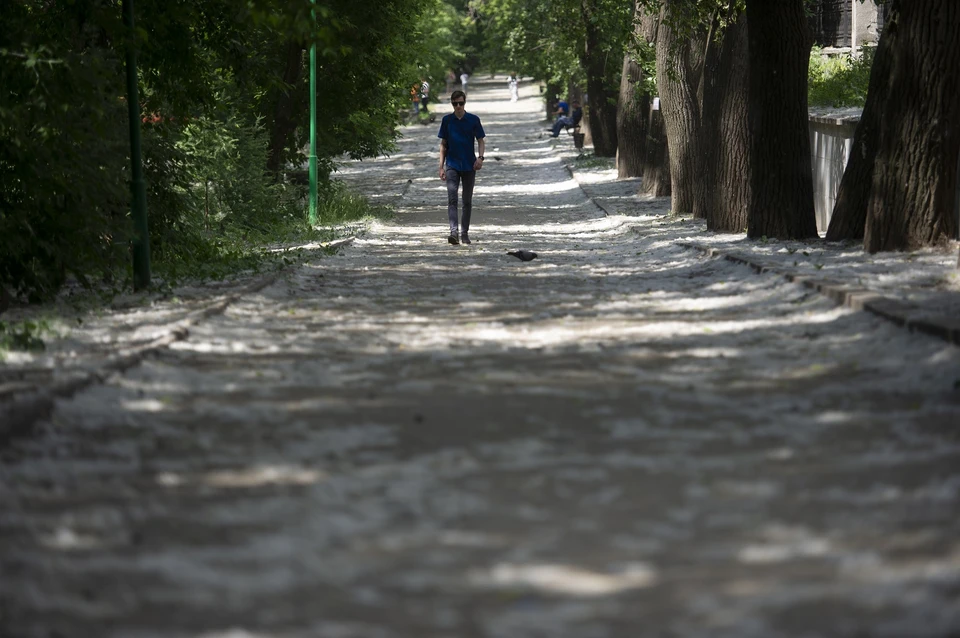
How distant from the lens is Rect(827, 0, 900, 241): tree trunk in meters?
15.8

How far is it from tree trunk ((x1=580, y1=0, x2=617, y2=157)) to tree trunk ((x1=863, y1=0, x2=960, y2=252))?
22365mm

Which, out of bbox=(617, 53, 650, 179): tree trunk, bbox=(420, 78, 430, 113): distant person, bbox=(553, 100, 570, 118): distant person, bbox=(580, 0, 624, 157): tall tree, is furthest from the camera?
bbox=(420, 78, 430, 113): distant person

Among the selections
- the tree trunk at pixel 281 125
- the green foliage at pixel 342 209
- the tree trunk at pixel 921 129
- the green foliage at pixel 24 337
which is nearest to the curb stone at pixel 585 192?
the green foliage at pixel 342 209

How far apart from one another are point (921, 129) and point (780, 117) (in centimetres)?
348

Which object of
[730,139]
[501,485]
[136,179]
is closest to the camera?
[501,485]

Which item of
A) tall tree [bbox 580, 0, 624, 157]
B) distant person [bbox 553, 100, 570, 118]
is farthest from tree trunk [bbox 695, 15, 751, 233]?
distant person [bbox 553, 100, 570, 118]

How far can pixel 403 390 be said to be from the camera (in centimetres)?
838

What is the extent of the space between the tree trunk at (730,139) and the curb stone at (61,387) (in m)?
12.1

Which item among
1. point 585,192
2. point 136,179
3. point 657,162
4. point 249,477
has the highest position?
point 136,179

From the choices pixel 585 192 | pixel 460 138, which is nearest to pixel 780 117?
pixel 460 138

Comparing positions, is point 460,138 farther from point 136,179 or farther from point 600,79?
point 600,79

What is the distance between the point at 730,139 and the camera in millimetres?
21578

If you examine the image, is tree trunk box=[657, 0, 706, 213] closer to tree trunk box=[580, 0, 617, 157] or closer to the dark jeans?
the dark jeans

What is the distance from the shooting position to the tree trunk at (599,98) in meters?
43.1
